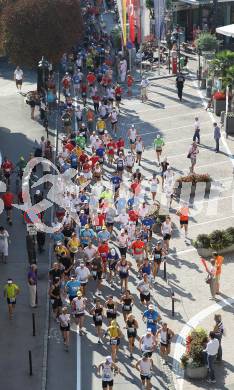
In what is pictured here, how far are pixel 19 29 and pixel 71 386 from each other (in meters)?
29.2

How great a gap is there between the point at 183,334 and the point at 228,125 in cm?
1874

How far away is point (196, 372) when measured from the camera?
2297cm

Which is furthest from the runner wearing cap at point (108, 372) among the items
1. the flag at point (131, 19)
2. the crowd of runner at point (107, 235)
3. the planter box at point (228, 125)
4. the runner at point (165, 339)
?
the flag at point (131, 19)

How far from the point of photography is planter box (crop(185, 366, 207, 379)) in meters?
22.9

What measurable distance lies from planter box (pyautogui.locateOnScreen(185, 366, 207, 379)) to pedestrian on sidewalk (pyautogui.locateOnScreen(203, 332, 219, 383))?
15 centimetres

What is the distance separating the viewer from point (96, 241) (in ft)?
102

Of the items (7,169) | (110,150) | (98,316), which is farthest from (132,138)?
(98,316)

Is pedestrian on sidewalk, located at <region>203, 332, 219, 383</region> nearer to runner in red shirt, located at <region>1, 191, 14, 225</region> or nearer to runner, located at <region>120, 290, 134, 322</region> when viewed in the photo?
runner, located at <region>120, 290, 134, 322</region>

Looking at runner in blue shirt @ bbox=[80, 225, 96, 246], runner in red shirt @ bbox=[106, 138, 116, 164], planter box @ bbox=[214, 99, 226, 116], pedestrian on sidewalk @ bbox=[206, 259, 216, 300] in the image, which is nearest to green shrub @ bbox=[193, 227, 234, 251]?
pedestrian on sidewalk @ bbox=[206, 259, 216, 300]

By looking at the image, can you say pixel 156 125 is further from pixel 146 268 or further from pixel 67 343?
pixel 67 343

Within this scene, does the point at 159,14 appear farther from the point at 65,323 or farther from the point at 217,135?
the point at 65,323

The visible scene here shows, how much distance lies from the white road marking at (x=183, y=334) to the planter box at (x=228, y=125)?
16.4 metres

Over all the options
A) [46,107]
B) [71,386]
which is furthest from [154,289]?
[46,107]

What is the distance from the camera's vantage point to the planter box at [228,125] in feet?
138
